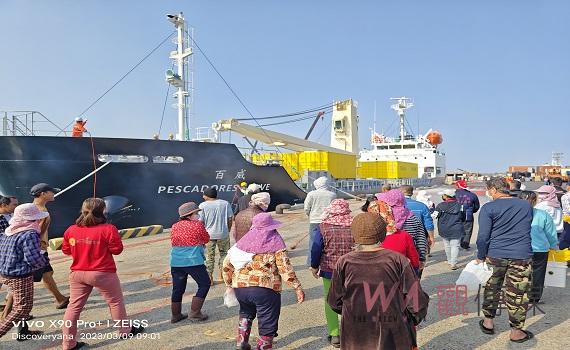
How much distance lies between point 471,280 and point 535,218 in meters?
1.00

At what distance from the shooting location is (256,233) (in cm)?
337

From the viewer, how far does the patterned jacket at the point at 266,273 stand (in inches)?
128

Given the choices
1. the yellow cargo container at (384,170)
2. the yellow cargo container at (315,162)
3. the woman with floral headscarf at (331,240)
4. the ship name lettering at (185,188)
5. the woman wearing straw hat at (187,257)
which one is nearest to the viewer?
the woman with floral headscarf at (331,240)

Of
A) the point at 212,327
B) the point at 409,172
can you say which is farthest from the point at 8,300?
the point at 409,172

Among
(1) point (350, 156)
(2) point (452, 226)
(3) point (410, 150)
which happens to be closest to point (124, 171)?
(2) point (452, 226)

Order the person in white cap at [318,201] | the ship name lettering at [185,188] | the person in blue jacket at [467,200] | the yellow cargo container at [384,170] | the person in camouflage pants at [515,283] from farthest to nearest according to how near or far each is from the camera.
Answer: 1. the yellow cargo container at [384,170]
2. the ship name lettering at [185,188]
3. the person in blue jacket at [467,200]
4. the person in white cap at [318,201]
5. the person in camouflage pants at [515,283]

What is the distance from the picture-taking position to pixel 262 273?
327 centimetres

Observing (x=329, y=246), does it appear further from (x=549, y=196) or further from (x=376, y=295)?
(x=549, y=196)

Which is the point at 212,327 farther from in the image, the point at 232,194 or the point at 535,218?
the point at 232,194

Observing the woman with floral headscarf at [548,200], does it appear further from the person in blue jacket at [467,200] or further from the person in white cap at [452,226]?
the person in blue jacket at [467,200]

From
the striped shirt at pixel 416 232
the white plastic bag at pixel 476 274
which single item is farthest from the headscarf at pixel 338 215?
the white plastic bag at pixel 476 274

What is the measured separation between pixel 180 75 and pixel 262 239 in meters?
12.6

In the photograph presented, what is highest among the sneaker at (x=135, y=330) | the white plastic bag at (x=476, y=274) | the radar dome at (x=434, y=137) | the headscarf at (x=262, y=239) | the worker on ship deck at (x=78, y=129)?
the radar dome at (x=434, y=137)

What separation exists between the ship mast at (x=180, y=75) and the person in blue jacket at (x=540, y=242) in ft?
39.4
